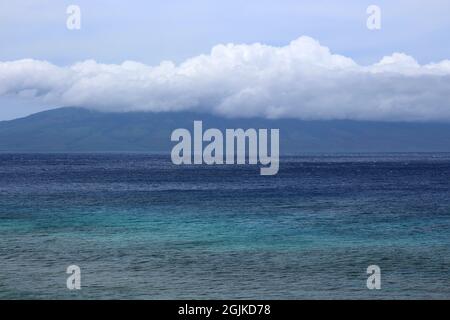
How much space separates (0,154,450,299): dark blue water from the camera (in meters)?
34.8

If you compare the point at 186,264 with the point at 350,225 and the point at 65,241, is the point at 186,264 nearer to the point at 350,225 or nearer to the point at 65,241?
the point at 65,241

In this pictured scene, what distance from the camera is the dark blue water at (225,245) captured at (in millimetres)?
34750

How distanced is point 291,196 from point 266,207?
50.2 feet

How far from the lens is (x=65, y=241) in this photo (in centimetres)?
5006

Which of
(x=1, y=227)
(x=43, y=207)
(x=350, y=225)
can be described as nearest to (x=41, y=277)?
(x=1, y=227)

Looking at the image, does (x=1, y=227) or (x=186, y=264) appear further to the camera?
(x=1, y=227)

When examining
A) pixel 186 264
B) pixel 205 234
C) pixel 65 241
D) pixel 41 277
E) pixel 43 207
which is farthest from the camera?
pixel 43 207

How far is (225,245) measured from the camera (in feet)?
160

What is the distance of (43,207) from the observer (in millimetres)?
77938

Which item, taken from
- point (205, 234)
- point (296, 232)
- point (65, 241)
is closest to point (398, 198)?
point (296, 232)
